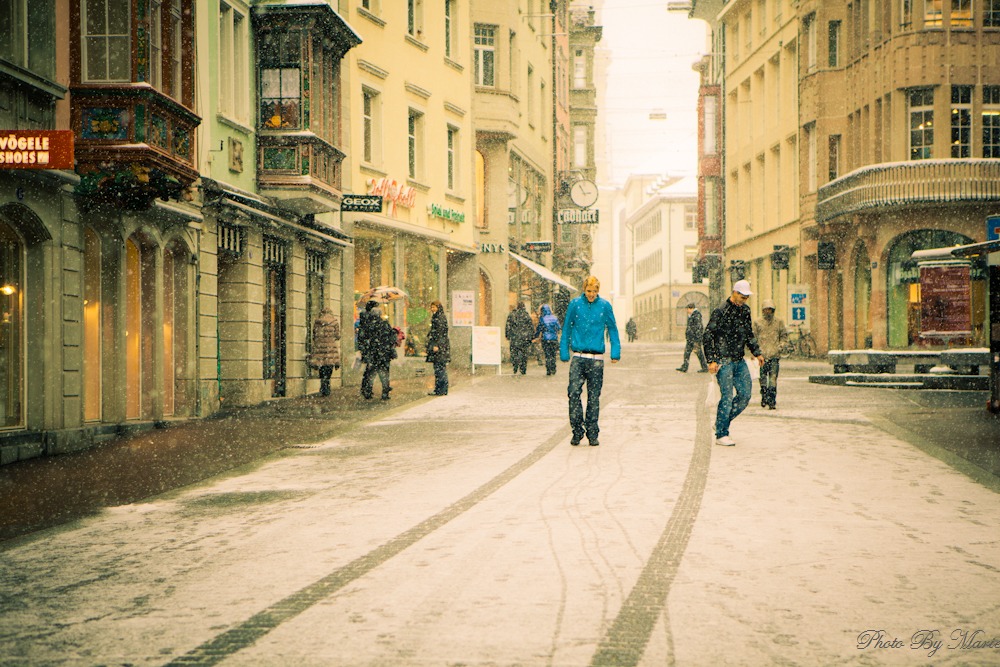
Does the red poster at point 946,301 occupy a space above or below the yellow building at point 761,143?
below

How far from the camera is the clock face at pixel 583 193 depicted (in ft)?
166

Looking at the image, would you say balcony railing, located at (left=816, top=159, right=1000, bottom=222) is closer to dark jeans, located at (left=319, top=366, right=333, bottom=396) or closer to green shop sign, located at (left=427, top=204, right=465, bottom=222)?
green shop sign, located at (left=427, top=204, right=465, bottom=222)

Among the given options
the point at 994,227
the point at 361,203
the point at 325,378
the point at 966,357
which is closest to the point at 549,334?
the point at 361,203

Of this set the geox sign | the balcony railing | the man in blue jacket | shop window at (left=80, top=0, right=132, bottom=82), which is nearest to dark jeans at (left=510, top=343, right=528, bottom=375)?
Result: the balcony railing

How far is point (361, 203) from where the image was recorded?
26547 millimetres

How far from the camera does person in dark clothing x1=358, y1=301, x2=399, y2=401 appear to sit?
2239 centimetres

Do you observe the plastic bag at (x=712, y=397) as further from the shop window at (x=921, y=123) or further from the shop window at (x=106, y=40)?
the shop window at (x=921, y=123)

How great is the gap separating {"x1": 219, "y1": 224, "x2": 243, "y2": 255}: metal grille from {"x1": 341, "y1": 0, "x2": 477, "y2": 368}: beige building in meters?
6.69

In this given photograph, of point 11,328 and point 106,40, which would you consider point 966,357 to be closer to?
point 106,40

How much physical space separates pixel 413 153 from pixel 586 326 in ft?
64.8

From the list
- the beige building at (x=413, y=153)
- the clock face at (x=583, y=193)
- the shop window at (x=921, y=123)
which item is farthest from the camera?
the clock face at (x=583, y=193)

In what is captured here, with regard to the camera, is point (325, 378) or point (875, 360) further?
point (875, 360)

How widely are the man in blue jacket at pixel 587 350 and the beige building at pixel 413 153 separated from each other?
1517cm

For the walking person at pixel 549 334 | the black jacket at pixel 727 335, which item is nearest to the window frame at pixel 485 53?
the walking person at pixel 549 334
